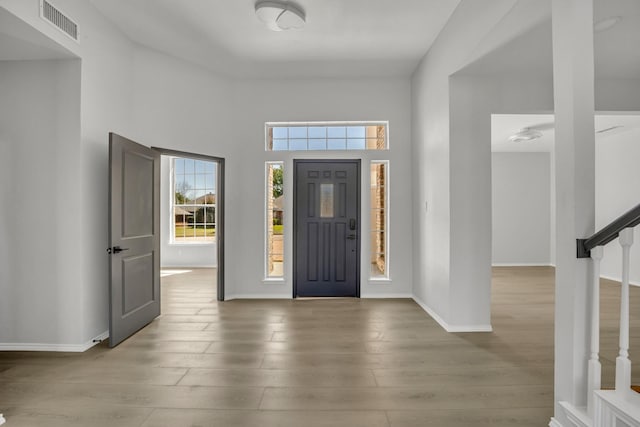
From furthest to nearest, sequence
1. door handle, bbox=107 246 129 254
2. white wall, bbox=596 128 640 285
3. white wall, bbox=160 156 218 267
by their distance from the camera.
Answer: white wall, bbox=160 156 218 267 < white wall, bbox=596 128 640 285 < door handle, bbox=107 246 129 254

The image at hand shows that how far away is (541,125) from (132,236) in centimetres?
645

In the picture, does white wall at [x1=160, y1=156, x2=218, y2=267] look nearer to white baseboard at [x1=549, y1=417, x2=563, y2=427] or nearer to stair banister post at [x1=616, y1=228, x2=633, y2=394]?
white baseboard at [x1=549, y1=417, x2=563, y2=427]

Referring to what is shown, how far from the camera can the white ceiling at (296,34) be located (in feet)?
11.1

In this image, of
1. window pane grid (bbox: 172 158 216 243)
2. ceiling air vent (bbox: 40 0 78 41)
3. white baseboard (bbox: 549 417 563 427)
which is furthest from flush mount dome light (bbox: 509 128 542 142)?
ceiling air vent (bbox: 40 0 78 41)

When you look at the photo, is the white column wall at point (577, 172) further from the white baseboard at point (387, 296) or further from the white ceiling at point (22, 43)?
the white ceiling at point (22, 43)

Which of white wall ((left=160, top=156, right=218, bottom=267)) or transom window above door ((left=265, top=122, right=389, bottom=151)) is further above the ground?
transom window above door ((left=265, top=122, right=389, bottom=151))

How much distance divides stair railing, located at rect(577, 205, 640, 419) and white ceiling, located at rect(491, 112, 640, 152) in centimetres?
412

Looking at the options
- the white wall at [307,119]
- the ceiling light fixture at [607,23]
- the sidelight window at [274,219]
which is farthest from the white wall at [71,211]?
the ceiling light fixture at [607,23]

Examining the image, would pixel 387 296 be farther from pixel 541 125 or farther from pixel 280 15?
pixel 541 125

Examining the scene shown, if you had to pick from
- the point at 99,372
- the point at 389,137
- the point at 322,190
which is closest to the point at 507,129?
the point at 389,137

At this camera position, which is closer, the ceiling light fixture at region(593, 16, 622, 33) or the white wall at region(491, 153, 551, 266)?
the ceiling light fixture at region(593, 16, 622, 33)

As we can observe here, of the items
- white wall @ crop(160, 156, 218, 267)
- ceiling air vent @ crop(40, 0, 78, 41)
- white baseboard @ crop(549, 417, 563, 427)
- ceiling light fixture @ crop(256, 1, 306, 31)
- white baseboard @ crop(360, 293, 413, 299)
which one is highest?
ceiling light fixture @ crop(256, 1, 306, 31)

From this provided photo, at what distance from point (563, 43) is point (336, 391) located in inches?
101

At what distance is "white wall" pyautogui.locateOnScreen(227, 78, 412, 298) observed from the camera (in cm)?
512
